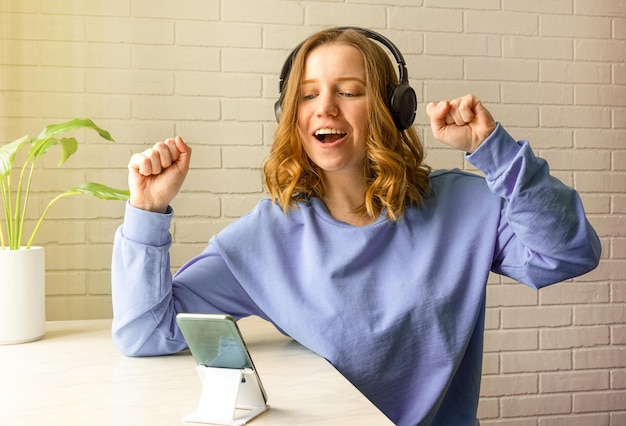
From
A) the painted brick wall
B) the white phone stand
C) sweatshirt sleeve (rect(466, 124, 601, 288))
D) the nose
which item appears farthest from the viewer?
the painted brick wall

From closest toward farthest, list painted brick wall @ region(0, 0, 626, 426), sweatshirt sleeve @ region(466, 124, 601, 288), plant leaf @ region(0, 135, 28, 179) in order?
1. sweatshirt sleeve @ region(466, 124, 601, 288)
2. plant leaf @ region(0, 135, 28, 179)
3. painted brick wall @ region(0, 0, 626, 426)

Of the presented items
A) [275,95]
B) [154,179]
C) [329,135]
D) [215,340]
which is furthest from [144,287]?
[275,95]

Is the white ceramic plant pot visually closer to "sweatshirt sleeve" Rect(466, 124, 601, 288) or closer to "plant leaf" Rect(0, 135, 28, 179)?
"plant leaf" Rect(0, 135, 28, 179)

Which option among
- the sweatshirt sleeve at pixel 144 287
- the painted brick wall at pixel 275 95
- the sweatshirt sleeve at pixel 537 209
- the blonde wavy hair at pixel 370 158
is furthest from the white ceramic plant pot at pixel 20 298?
the sweatshirt sleeve at pixel 537 209

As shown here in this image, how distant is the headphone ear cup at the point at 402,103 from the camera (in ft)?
4.43

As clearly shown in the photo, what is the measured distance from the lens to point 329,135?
1.39 m

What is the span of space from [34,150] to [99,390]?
0.71m

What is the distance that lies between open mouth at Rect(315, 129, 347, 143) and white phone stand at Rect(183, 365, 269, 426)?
0.56m

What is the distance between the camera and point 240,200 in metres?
2.34

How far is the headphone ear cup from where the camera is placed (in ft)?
4.43

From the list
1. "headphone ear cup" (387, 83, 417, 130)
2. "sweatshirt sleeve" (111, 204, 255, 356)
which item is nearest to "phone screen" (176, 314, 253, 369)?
"sweatshirt sleeve" (111, 204, 255, 356)

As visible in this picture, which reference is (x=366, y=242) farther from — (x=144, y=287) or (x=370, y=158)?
(x=144, y=287)

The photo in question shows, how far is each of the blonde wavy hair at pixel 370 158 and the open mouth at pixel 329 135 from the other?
0.05m

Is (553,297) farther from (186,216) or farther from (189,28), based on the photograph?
(189,28)
